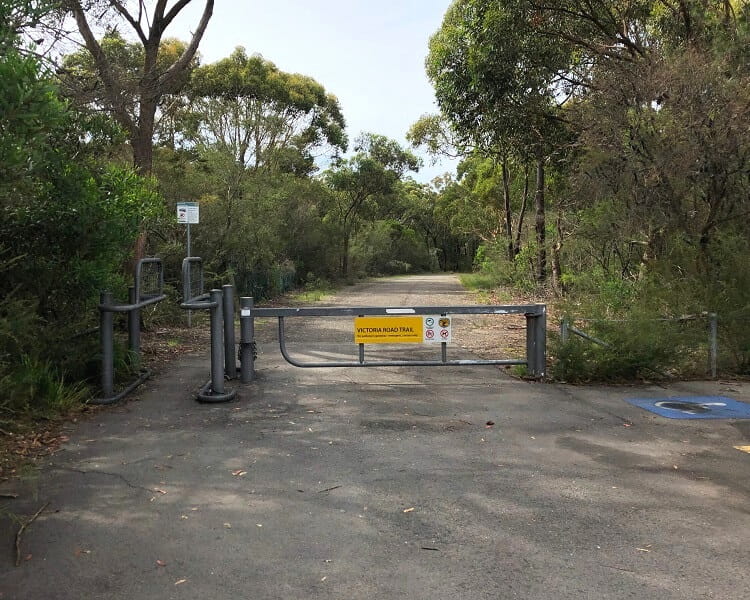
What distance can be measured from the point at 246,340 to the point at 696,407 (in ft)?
17.1

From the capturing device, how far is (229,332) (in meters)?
7.91

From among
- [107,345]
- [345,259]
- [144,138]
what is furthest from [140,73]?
[345,259]

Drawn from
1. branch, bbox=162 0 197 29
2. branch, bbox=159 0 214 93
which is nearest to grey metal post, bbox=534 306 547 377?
branch, bbox=159 0 214 93

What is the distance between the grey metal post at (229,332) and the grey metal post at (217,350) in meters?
0.33

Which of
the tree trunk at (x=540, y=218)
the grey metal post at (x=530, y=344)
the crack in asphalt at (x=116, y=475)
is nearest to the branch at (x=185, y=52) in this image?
the grey metal post at (x=530, y=344)

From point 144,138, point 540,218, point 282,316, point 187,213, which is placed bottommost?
point 282,316

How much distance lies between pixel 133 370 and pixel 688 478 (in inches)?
250

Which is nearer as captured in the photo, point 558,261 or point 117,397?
point 117,397

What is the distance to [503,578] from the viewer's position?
3225 millimetres

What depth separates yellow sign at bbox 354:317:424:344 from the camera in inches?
319

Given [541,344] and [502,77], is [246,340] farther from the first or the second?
[502,77]

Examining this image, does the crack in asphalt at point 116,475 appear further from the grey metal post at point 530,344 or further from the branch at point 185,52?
the branch at point 185,52

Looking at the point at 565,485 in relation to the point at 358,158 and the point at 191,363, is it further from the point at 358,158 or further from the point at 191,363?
the point at 358,158

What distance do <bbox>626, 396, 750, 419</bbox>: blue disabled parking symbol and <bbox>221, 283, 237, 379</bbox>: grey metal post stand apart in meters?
4.73
